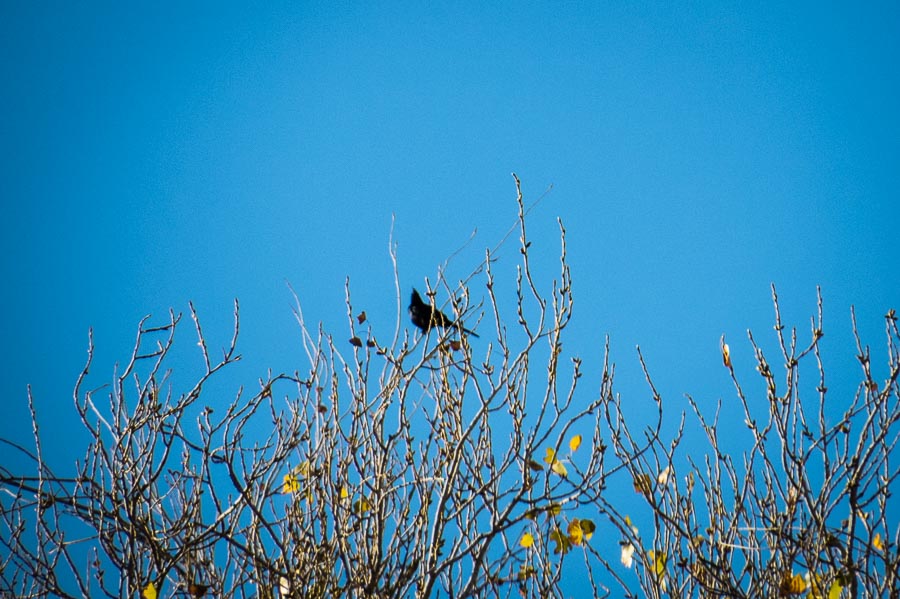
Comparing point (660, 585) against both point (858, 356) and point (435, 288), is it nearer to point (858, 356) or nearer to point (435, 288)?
point (858, 356)

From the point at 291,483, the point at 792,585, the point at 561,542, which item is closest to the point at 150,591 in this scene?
the point at 291,483

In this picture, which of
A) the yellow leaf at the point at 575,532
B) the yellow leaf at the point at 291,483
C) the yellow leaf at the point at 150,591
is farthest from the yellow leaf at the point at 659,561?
the yellow leaf at the point at 150,591

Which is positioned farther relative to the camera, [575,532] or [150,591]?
[575,532]

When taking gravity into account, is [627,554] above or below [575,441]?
below

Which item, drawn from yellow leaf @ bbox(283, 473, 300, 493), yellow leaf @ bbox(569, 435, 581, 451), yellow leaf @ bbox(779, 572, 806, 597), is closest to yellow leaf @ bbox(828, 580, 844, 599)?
yellow leaf @ bbox(779, 572, 806, 597)

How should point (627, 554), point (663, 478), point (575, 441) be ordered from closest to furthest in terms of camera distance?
point (627, 554) → point (663, 478) → point (575, 441)

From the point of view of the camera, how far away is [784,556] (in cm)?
304

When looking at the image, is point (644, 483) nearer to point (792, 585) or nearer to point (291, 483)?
point (792, 585)

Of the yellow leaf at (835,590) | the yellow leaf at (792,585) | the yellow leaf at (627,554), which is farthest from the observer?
the yellow leaf at (627,554)

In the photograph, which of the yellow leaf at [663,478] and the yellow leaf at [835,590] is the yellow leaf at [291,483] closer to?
the yellow leaf at [663,478]

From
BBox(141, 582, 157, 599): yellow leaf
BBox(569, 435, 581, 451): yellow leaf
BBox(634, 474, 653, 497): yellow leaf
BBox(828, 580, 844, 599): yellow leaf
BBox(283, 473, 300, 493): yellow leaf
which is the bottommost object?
BBox(828, 580, 844, 599): yellow leaf

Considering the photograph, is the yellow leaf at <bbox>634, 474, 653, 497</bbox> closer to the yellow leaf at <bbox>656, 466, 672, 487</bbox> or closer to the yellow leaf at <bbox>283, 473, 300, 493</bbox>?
the yellow leaf at <bbox>656, 466, 672, 487</bbox>

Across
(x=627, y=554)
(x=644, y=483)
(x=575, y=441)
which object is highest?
(x=575, y=441)

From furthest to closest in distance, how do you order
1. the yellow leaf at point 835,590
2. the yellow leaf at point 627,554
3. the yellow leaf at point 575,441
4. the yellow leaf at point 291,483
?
the yellow leaf at point 575,441
the yellow leaf at point 291,483
the yellow leaf at point 627,554
the yellow leaf at point 835,590
